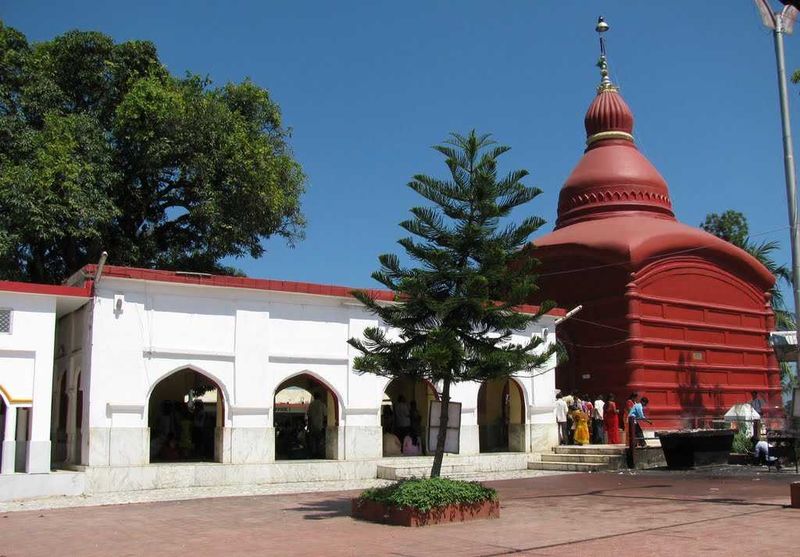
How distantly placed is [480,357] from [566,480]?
628cm

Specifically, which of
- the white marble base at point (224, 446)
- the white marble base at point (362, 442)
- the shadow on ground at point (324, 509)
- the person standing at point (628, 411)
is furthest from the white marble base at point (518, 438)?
the shadow on ground at point (324, 509)

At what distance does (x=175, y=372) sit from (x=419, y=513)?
28.3 ft

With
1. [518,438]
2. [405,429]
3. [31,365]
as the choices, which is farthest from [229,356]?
[518,438]

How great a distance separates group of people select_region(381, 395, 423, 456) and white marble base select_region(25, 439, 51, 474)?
7.70 metres

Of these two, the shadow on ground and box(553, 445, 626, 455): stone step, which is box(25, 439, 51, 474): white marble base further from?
box(553, 445, 626, 455): stone step

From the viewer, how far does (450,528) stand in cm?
984

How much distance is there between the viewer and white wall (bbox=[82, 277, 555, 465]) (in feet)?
49.5

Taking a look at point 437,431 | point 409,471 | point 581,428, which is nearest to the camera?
point 437,431

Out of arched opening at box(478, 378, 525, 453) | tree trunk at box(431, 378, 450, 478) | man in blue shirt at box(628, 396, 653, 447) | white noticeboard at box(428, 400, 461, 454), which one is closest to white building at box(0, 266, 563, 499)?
arched opening at box(478, 378, 525, 453)

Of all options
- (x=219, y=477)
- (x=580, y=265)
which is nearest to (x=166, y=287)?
(x=219, y=477)

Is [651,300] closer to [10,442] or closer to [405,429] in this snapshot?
[405,429]

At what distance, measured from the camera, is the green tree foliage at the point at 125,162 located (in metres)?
20.5

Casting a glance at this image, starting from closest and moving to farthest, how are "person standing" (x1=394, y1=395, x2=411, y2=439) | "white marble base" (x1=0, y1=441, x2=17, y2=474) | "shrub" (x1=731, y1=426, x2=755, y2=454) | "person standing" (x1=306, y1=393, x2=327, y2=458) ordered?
"white marble base" (x1=0, y1=441, x2=17, y2=474)
"person standing" (x1=306, y1=393, x2=327, y2=458)
"shrub" (x1=731, y1=426, x2=755, y2=454)
"person standing" (x1=394, y1=395, x2=411, y2=439)

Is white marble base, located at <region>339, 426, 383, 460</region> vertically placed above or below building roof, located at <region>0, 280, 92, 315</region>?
below
